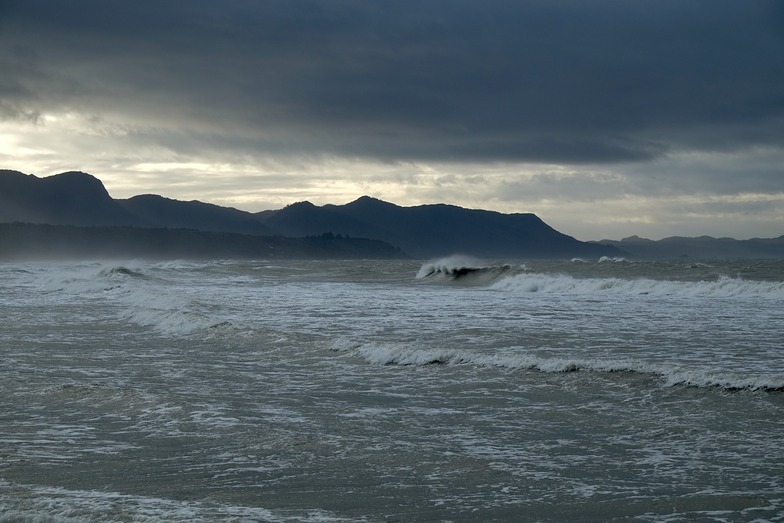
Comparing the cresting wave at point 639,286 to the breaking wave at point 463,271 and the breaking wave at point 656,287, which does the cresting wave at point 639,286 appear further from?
the breaking wave at point 463,271

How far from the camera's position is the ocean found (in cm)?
622

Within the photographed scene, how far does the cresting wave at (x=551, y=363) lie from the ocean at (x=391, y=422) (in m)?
0.04

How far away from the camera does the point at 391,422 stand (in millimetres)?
9227

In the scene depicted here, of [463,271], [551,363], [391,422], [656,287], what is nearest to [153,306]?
[551,363]

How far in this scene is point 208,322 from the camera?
1994 centimetres

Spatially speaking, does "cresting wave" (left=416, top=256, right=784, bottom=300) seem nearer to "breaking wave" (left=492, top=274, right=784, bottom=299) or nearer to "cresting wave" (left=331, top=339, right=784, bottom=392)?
"breaking wave" (left=492, top=274, right=784, bottom=299)

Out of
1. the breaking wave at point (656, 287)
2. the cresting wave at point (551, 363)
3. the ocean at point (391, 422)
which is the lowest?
the ocean at point (391, 422)

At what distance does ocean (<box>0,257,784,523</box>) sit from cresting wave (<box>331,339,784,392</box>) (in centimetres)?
4

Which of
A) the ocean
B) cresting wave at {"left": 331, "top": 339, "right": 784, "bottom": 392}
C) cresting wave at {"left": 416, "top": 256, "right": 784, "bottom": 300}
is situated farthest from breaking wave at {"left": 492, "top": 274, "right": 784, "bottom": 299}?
cresting wave at {"left": 331, "top": 339, "right": 784, "bottom": 392}

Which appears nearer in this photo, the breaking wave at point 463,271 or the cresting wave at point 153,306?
the cresting wave at point 153,306

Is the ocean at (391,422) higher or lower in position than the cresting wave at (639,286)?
lower

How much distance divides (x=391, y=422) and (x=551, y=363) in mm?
4493

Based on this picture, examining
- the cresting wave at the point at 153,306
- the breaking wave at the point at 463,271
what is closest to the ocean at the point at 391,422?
the cresting wave at the point at 153,306

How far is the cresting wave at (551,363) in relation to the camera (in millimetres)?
10953
